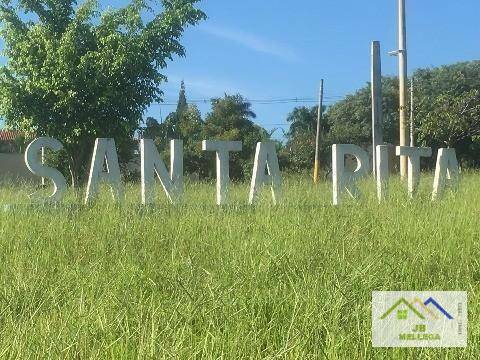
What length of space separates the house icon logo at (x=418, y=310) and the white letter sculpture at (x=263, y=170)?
16.2 ft

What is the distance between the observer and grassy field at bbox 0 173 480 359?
263 centimetres

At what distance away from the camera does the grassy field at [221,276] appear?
2631 mm

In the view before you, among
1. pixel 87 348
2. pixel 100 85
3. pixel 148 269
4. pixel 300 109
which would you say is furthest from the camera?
pixel 300 109

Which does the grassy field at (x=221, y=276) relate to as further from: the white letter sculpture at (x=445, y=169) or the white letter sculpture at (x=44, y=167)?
the white letter sculpture at (x=445, y=169)

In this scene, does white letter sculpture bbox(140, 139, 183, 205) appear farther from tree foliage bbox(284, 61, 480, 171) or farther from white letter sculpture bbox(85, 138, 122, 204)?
tree foliage bbox(284, 61, 480, 171)

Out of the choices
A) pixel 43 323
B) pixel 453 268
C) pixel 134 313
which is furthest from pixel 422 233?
pixel 43 323

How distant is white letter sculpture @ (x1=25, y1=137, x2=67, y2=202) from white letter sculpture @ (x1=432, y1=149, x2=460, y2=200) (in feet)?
16.8

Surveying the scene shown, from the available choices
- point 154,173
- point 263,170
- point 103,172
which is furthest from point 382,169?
point 103,172

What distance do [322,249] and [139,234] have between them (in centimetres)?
168

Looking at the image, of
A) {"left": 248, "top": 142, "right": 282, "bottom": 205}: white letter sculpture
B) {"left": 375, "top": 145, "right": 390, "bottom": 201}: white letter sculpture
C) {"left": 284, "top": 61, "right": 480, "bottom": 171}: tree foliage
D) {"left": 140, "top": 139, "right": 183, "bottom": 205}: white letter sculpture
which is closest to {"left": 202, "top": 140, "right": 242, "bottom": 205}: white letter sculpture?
{"left": 248, "top": 142, "right": 282, "bottom": 205}: white letter sculpture

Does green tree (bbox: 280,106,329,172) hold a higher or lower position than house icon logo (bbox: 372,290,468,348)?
higher

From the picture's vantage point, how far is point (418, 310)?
111 inches

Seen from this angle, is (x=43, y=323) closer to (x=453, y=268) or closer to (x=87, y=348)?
(x=87, y=348)

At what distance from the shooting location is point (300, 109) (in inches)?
1609
